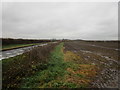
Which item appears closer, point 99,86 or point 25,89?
point 25,89

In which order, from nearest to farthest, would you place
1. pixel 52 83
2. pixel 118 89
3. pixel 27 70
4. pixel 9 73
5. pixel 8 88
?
pixel 8 88
pixel 118 89
pixel 52 83
pixel 9 73
pixel 27 70

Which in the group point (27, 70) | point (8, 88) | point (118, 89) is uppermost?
point (27, 70)

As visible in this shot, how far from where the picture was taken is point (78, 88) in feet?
12.8

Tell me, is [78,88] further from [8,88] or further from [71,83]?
[8,88]

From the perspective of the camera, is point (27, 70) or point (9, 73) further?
point (27, 70)

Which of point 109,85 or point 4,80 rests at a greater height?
point 4,80

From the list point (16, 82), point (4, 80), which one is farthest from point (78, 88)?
point (4, 80)

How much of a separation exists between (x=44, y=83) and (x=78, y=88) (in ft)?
6.63

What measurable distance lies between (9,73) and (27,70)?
1.09 metres

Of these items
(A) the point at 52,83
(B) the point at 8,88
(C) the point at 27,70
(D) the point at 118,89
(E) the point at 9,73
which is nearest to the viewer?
(B) the point at 8,88

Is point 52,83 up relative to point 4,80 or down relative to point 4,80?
down

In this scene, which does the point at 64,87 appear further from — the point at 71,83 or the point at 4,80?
the point at 4,80

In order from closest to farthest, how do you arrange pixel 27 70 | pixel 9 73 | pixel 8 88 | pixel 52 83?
pixel 8 88, pixel 52 83, pixel 9 73, pixel 27 70

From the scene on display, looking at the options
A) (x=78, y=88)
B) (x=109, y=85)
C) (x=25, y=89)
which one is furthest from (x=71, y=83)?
(x=25, y=89)
